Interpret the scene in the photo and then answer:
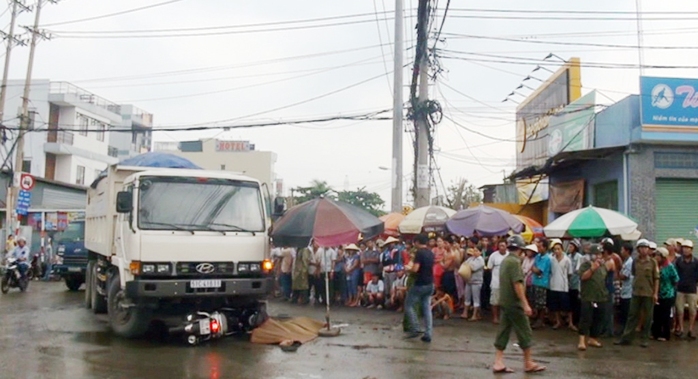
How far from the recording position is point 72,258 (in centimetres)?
1886

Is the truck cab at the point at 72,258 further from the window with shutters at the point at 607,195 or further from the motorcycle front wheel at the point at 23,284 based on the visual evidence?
the window with shutters at the point at 607,195

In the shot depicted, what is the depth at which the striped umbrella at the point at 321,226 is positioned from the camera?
11.0m

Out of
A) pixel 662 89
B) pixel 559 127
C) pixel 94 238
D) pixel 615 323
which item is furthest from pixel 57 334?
pixel 559 127

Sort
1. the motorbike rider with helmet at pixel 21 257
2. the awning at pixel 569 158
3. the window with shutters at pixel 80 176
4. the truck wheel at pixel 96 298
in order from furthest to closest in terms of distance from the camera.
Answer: the window with shutters at pixel 80 176
the motorbike rider with helmet at pixel 21 257
the awning at pixel 569 158
the truck wheel at pixel 96 298

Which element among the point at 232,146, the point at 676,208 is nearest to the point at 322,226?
the point at 676,208

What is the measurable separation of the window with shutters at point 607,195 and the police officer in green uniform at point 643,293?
5.66 meters

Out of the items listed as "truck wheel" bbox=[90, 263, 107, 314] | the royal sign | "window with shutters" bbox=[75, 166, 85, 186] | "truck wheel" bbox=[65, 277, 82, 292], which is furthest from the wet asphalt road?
the royal sign

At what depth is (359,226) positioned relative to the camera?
1114 centimetres

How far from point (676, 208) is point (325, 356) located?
Result: 10.4 meters

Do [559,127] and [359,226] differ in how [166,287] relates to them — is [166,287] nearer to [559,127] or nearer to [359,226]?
[359,226]

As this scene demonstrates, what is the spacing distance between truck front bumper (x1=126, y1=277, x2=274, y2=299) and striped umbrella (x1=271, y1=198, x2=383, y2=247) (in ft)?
3.67

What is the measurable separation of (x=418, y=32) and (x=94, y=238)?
9.27 metres

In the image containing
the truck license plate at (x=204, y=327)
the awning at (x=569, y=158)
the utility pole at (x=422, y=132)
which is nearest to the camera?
the truck license plate at (x=204, y=327)

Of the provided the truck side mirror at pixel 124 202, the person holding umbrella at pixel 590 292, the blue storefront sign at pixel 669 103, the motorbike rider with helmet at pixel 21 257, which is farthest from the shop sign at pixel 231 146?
the person holding umbrella at pixel 590 292
